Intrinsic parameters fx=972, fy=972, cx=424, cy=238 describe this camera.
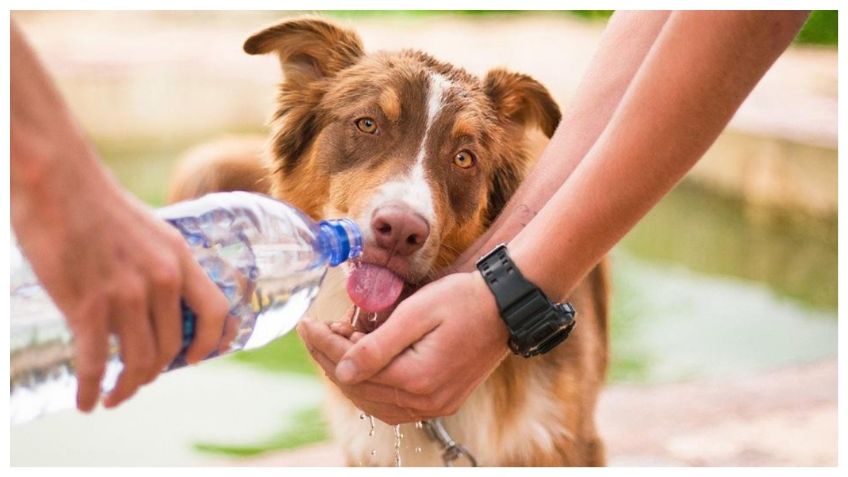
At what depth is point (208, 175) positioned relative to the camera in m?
3.15

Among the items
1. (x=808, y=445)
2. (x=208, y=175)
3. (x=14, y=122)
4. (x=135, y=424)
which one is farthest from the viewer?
(x=135, y=424)

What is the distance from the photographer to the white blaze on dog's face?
7.07 feet

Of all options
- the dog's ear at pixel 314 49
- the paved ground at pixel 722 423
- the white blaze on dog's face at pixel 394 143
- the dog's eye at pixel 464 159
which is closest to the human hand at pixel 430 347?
the white blaze on dog's face at pixel 394 143

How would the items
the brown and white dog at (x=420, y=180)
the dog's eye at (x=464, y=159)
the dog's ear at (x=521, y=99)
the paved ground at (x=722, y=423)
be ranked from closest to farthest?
1. the brown and white dog at (x=420, y=180)
2. the dog's eye at (x=464, y=159)
3. the dog's ear at (x=521, y=99)
4. the paved ground at (x=722, y=423)

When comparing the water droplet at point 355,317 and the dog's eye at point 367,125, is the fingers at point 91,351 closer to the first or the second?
the water droplet at point 355,317

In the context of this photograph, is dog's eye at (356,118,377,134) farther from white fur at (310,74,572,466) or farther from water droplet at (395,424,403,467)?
water droplet at (395,424,403,467)

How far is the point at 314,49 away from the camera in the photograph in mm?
2680

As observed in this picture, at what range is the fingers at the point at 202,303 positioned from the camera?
3.89 feet

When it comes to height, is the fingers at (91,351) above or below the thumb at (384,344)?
above

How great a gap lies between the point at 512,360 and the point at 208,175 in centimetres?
118

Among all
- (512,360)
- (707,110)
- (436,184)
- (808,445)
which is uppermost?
(707,110)

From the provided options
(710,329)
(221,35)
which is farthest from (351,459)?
(221,35)

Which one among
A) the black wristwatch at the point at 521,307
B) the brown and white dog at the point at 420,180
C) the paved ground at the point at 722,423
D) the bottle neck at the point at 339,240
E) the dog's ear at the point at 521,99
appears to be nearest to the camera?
the black wristwatch at the point at 521,307

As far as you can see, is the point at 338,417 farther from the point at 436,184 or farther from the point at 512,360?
the point at 436,184
